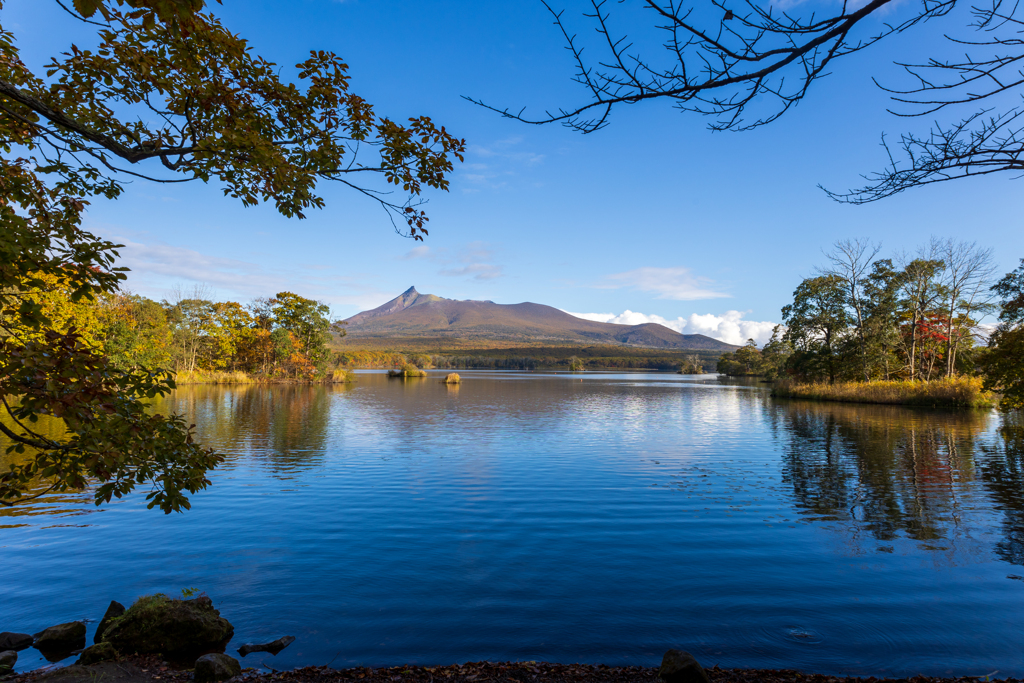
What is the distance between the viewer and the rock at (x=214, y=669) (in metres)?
5.30

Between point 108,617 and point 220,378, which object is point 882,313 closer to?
point 108,617

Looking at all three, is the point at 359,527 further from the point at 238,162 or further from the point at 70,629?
the point at 238,162

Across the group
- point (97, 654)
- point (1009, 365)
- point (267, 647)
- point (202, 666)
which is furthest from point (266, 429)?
point (1009, 365)

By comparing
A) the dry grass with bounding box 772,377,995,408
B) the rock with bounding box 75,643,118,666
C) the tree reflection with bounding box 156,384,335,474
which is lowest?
the tree reflection with bounding box 156,384,335,474

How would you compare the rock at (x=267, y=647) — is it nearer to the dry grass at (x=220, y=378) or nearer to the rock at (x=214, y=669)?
the rock at (x=214, y=669)

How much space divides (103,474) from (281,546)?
6.07m

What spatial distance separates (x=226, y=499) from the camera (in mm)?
12992

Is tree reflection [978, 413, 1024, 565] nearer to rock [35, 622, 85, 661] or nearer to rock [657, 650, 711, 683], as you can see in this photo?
rock [657, 650, 711, 683]

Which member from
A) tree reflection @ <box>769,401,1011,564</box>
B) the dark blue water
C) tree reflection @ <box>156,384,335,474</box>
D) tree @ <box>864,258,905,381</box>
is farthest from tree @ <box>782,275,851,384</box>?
tree reflection @ <box>156,384,335,474</box>

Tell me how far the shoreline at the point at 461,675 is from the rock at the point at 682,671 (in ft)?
0.47

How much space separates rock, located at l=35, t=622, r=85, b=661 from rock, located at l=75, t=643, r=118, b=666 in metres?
0.49

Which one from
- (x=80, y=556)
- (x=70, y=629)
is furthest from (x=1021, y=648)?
(x=80, y=556)

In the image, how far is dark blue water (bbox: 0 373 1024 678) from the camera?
20.8 feet

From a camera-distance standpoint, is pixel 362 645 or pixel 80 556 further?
pixel 80 556
